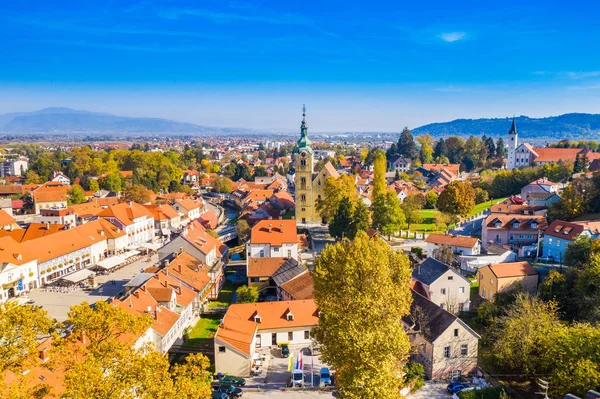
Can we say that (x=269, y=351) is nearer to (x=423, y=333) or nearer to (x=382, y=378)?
(x=423, y=333)

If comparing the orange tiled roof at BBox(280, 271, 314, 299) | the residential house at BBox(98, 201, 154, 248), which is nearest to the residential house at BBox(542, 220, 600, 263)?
the orange tiled roof at BBox(280, 271, 314, 299)

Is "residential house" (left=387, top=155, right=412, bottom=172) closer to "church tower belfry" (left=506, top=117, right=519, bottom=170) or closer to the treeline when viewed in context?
the treeline

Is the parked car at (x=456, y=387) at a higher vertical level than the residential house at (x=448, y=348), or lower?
lower

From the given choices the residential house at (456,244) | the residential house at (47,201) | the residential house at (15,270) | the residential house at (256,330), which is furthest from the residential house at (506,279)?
the residential house at (47,201)

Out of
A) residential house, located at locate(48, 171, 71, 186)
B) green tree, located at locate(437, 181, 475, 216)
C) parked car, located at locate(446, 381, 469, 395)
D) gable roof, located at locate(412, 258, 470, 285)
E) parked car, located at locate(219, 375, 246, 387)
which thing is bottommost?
parked car, located at locate(219, 375, 246, 387)

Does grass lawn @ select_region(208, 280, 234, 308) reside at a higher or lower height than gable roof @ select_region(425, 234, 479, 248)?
lower

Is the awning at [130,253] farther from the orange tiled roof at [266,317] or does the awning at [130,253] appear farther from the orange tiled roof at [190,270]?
the orange tiled roof at [266,317]

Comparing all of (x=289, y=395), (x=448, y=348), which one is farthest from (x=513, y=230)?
(x=289, y=395)

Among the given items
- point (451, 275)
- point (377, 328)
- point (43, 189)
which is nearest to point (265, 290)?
point (451, 275)
